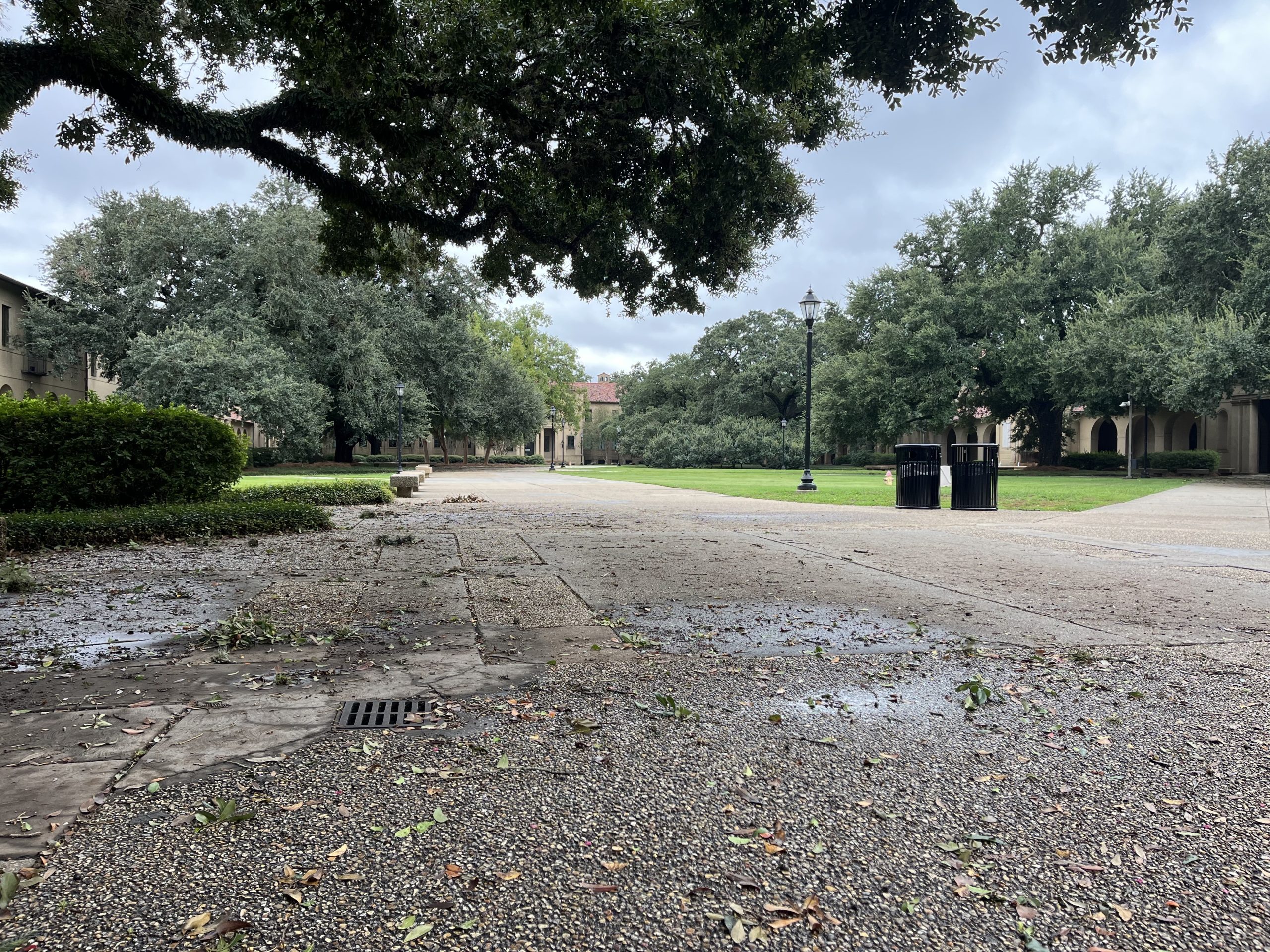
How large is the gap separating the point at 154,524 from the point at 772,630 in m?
7.61

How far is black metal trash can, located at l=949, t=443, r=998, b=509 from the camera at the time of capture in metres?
14.2

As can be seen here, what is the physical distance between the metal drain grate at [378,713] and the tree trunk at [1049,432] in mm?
41219

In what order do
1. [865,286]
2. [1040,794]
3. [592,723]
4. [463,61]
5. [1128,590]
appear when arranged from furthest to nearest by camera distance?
[865,286]
[463,61]
[1128,590]
[592,723]
[1040,794]

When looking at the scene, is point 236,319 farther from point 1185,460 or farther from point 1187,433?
point 1187,433

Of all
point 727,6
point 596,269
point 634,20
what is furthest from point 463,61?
point 727,6

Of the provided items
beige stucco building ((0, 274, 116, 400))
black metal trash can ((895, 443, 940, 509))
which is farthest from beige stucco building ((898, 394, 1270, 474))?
beige stucco building ((0, 274, 116, 400))

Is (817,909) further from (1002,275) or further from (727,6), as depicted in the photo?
(1002,275)

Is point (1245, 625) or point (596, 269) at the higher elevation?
point (596, 269)

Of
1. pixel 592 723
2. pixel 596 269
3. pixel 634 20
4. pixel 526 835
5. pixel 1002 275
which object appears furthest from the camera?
pixel 1002 275

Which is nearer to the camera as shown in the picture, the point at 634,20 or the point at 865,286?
the point at 634,20

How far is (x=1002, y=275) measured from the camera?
3538 centimetres

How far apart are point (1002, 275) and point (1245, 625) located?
35299 mm

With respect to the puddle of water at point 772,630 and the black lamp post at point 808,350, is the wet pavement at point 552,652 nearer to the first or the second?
the puddle of water at point 772,630

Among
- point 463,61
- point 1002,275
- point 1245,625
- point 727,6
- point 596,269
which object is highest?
point 1002,275
